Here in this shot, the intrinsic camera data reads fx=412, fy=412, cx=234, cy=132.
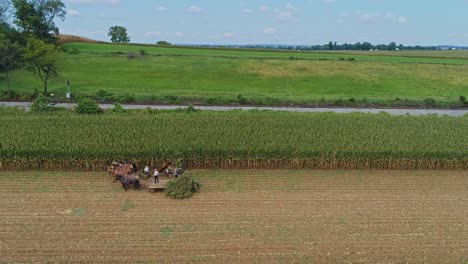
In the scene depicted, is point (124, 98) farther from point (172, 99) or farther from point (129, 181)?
point (129, 181)

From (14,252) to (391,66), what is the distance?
66084 millimetres

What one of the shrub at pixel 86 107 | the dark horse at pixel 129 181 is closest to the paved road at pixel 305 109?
the shrub at pixel 86 107

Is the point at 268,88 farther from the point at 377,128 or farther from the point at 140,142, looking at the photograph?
the point at 140,142

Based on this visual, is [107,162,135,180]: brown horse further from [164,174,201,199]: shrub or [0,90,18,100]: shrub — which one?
[0,90,18,100]: shrub

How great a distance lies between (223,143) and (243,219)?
7.86 metres

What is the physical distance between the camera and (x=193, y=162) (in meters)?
26.2

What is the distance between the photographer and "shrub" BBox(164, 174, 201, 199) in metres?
21.9

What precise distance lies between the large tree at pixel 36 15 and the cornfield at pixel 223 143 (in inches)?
1414

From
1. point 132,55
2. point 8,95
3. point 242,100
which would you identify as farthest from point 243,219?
point 132,55

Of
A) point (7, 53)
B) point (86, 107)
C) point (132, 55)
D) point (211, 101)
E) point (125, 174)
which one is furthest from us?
point (132, 55)

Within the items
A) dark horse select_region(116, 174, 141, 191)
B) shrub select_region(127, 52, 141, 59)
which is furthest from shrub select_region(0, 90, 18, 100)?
dark horse select_region(116, 174, 141, 191)

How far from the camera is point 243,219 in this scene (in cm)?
1964

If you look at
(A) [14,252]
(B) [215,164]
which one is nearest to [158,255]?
(A) [14,252]

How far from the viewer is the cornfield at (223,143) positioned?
83.1 feet
